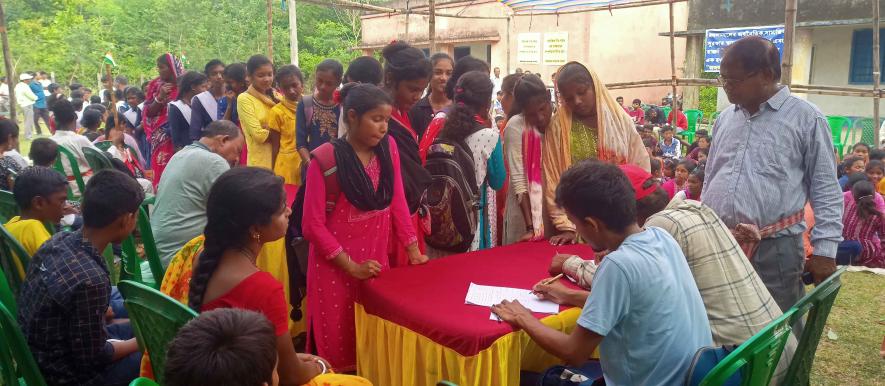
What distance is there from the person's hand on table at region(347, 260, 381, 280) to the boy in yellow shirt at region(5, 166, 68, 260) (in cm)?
140

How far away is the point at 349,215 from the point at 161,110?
4.08m

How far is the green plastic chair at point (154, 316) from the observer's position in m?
1.84

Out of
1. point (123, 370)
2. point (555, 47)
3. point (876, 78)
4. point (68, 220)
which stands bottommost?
point (123, 370)

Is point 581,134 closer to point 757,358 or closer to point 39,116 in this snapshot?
point 757,358

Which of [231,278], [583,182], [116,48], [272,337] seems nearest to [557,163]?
[583,182]

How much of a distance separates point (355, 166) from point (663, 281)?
4.55ft

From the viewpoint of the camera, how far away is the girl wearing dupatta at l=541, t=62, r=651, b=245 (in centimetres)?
348

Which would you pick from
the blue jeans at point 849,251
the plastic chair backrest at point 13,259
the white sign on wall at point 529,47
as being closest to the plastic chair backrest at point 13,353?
the plastic chair backrest at point 13,259

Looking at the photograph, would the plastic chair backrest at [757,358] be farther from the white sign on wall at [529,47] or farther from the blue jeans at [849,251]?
the white sign on wall at [529,47]

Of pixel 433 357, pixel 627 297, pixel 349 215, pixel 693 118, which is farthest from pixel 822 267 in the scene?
pixel 693 118

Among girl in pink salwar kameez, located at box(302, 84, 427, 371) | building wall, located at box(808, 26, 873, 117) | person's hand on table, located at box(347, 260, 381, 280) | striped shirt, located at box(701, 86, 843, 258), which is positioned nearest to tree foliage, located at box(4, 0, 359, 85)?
building wall, located at box(808, 26, 873, 117)

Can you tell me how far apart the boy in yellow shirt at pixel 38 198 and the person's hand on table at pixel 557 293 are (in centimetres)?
217

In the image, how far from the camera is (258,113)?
478cm

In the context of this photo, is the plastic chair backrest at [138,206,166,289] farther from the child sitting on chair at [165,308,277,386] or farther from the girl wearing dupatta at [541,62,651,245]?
the girl wearing dupatta at [541,62,651,245]
